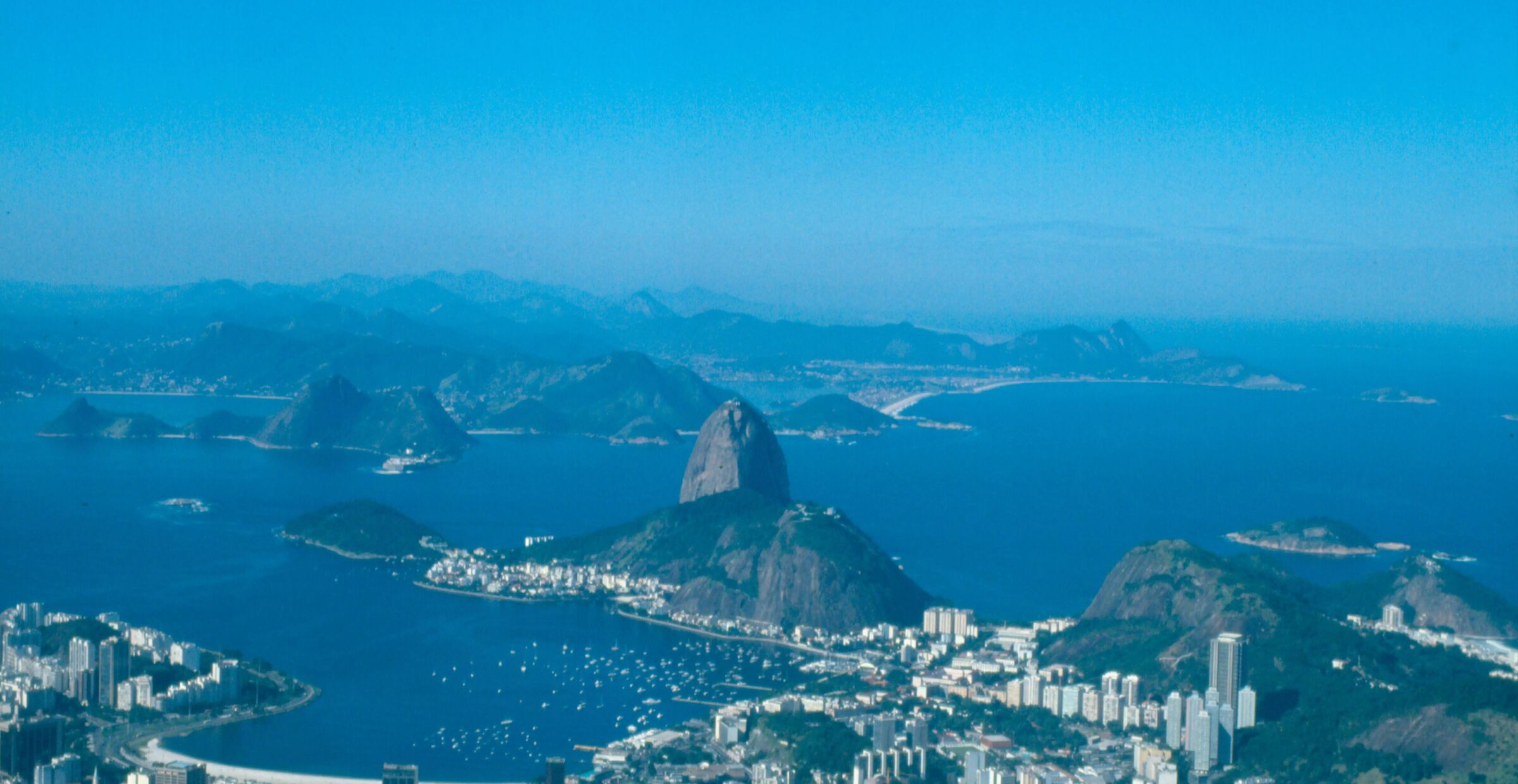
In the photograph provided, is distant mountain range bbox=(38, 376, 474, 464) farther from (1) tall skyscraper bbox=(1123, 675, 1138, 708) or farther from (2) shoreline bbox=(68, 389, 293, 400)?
(1) tall skyscraper bbox=(1123, 675, 1138, 708)

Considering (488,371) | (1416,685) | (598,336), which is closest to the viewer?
(1416,685)

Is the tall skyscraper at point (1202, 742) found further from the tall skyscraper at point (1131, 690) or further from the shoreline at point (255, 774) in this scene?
the shoreline at point (255, 774)

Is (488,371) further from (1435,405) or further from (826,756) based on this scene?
(826,756)

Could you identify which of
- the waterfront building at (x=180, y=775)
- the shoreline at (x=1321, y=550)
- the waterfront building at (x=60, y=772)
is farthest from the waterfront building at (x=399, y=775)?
the shoreline at (x=1321, y=550)

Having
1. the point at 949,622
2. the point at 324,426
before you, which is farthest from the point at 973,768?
the point at 324,426

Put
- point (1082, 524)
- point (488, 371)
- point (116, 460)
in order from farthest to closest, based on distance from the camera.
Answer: point (488, 371), point (116, 460), point (1082, 524)

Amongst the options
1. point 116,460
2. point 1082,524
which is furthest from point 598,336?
point 1082,524
